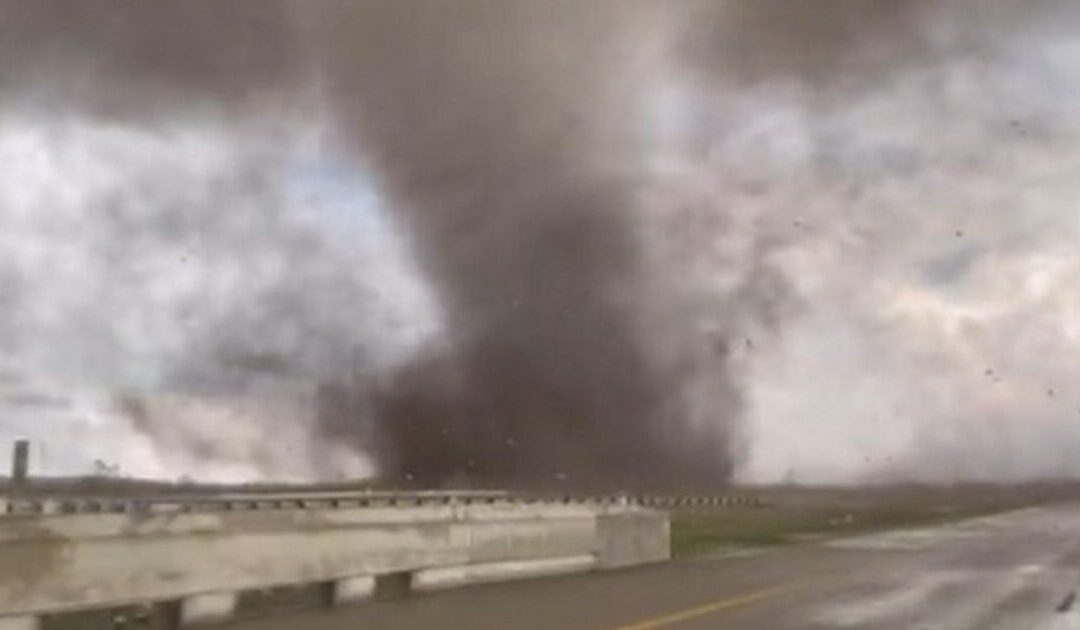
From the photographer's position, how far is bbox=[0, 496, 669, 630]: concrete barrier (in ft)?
44.0

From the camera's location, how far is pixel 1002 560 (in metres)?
32.0

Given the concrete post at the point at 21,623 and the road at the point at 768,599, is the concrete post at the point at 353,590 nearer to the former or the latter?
the road at the point at 768,599

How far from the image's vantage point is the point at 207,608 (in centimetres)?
1606

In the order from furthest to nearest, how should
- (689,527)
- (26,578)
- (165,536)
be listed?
(689,527), (165,536), (26,578)

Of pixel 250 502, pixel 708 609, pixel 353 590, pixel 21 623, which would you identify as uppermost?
pixel 250 502

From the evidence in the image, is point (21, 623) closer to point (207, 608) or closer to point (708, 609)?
point (207, 608)

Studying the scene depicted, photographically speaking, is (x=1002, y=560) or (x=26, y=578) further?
(x=1002, y=560)

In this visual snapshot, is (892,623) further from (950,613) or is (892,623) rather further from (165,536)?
(165,536)

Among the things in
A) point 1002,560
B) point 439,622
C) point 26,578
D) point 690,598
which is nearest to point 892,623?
point 690,598

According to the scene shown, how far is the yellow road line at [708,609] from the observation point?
1602 cm

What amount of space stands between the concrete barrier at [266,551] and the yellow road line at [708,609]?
14.0 ft

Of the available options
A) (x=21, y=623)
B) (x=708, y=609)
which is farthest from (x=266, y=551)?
(x=708, y=609)

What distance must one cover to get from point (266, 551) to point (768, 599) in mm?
7306

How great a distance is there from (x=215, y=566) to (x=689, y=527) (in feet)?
146
